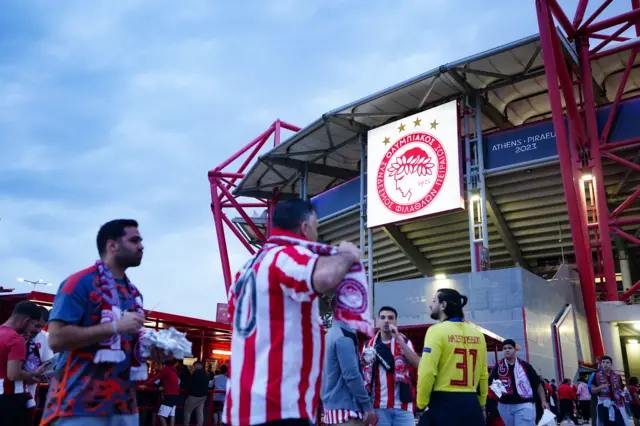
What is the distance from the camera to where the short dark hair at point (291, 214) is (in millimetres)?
2756

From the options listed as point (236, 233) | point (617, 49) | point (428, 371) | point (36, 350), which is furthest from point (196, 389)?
point (236, 233)

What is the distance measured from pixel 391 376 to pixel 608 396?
544 centimetres

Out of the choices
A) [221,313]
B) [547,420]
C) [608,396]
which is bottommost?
[547,420]

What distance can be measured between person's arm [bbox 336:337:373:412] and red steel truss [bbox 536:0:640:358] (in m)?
14.9

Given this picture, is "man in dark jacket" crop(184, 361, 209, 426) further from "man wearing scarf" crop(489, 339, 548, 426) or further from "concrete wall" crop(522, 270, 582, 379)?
"concrete wall" crop(522, 270, 582, 379)

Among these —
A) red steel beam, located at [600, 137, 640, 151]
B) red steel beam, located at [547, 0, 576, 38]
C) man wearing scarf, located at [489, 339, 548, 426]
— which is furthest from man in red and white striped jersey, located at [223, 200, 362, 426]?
red steel beam, located at [547, 0, 576, 38]

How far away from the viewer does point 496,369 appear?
7.35 m

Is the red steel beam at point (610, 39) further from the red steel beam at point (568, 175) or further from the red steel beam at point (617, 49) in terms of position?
the red steel beam at point (568, 175)

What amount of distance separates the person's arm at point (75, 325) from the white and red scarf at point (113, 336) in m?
0.08

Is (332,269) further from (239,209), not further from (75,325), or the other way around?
(239,209)

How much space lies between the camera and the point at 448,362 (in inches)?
179

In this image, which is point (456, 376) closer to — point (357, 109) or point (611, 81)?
point (357, 109)

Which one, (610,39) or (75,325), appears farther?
(610,39)

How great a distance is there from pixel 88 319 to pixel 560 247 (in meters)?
23.6
